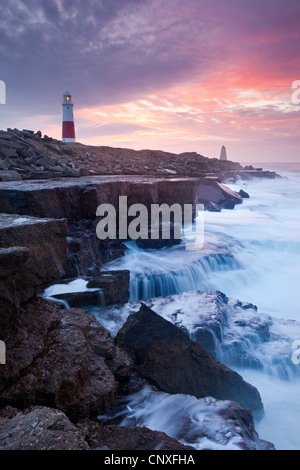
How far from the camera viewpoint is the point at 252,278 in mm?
Answer: 8688

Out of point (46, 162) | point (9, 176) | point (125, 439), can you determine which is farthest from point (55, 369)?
point (46, 162)

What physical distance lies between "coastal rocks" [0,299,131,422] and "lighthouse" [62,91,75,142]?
24834 millimetres

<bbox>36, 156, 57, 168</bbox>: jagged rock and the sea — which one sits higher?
<bbox>36, 156, 57, 168</bbox>: jagged rock

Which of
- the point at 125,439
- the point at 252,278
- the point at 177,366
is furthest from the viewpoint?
the point at 252,278

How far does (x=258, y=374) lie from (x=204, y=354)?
150 cm

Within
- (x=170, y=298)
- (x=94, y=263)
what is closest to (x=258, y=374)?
(x=170, y=298)

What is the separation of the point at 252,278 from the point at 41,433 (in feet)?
25.0

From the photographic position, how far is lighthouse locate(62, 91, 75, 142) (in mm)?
26000

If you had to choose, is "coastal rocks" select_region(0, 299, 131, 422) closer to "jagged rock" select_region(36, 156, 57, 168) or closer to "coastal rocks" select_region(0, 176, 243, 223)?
"coastal rocks" select_region(0, 176, 243, 223)

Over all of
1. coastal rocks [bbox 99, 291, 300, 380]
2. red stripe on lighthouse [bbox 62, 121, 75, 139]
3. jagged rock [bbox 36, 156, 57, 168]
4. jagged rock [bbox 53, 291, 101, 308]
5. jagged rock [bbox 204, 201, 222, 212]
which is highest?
red stripe on lighthouse [bbox 62, 121, 75, 139]

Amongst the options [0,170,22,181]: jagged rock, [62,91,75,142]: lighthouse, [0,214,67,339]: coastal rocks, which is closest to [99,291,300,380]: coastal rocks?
[0,214,67,339]: coastal rocks

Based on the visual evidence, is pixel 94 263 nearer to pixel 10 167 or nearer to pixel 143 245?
pixel 143 245

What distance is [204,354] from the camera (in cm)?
386

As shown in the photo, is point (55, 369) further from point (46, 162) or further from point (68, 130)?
point (68, 130)
